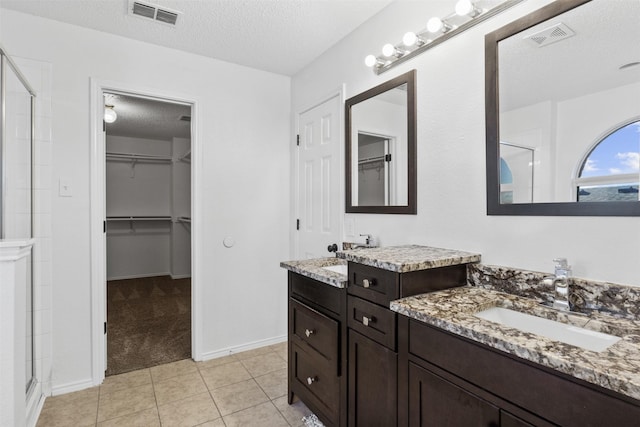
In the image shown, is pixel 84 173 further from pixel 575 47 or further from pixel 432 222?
pixel 575 47

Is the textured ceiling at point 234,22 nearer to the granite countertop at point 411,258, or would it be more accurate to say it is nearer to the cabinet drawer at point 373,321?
the granite countertop at point 411,258

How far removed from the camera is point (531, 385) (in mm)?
864

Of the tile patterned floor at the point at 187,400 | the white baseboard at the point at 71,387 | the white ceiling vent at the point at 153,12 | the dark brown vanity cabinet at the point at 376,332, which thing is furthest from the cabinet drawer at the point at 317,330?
the white ceiling vent at the point at 153,12

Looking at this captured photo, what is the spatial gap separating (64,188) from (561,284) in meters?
2.81

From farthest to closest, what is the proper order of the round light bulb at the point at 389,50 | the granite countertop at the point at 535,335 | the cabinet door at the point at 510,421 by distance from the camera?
the round light bulb at the point at 389,50 < the cabinet door at the point at 510,421 < the granite countertop at the point at 535,335

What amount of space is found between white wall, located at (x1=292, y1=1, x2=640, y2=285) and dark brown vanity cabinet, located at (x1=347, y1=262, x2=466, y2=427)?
10.0 inches

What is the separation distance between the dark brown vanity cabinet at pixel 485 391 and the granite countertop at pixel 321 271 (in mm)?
386

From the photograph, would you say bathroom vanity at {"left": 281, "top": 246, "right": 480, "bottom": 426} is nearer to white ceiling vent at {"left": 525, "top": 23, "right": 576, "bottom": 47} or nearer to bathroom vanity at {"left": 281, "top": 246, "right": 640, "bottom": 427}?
bathroom vanity at {"left": 281, "top": 246, "right": 640, "bottom": 427}

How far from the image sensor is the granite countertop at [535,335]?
2.41ft

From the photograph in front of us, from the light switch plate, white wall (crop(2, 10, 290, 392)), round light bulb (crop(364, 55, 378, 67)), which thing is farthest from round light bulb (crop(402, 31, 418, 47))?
the light switch plate

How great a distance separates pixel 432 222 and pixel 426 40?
0.96m

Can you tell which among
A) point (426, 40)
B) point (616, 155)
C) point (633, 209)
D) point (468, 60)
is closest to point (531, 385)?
point (633, 209)

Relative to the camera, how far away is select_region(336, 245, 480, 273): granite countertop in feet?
4.27

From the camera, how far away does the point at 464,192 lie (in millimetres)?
1605
